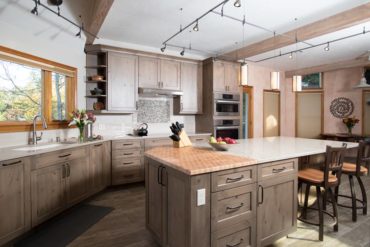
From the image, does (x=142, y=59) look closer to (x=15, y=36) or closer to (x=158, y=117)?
(x=158, y=117)

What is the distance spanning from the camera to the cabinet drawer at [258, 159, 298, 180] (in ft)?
6.24

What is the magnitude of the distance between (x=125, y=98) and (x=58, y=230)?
7.88 feet

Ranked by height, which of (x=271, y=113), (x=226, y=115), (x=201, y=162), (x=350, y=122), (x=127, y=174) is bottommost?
(x=127, y=174)

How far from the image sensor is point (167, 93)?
4.49 meters

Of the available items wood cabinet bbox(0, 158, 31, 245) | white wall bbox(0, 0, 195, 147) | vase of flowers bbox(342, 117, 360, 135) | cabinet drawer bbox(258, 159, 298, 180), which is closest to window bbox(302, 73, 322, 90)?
vase of flowers bbox(342, 117, 360, 135)

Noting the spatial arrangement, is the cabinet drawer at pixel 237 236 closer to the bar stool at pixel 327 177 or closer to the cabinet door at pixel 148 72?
the bar stool at pixel 327 177

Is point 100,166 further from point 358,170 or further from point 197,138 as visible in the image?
point 358,170

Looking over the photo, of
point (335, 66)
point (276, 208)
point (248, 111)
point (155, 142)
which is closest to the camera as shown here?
point (276, 208)

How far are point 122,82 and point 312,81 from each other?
616cm

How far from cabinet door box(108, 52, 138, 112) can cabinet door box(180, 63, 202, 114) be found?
3.54ft

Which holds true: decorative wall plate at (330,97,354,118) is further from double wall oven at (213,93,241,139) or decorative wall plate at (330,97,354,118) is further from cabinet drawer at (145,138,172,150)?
cabinet drawer at (145,138,172,150)

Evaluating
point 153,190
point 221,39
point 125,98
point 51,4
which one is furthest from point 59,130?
point 221,39

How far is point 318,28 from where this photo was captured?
11.4 ft

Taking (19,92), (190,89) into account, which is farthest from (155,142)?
(19,92)
